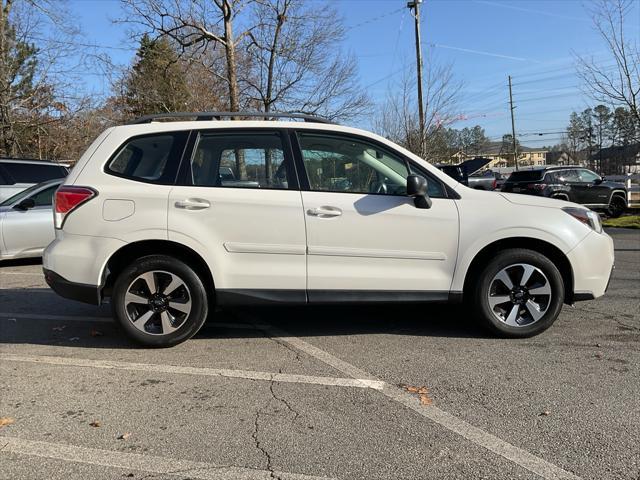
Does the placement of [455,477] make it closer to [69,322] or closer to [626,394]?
[626,394]

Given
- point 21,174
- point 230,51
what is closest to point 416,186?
point 21,174

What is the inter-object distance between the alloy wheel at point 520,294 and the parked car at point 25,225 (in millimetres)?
7432

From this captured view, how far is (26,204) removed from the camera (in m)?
8.90

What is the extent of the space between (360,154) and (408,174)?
17.9 inches

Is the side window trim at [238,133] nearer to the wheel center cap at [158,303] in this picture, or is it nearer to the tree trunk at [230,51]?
the wheel center cap at [158,303]

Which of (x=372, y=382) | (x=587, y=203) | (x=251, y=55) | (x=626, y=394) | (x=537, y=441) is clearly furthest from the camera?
(x=251, y=55)

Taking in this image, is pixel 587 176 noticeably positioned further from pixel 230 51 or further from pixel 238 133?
pixel 238 133

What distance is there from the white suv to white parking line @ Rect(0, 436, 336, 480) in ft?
5.22

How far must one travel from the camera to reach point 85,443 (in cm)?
304

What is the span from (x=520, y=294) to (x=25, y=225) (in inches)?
310

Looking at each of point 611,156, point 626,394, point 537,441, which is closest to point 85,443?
point 537,441

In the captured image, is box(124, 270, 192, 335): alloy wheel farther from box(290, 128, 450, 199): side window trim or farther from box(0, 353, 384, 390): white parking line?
box(290, 128, 450, 199): side window trim

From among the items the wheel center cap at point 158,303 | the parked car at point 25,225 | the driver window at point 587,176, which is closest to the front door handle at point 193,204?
the wheel center cap at point 158,303

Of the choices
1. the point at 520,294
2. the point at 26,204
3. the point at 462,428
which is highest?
the point at 26,204
